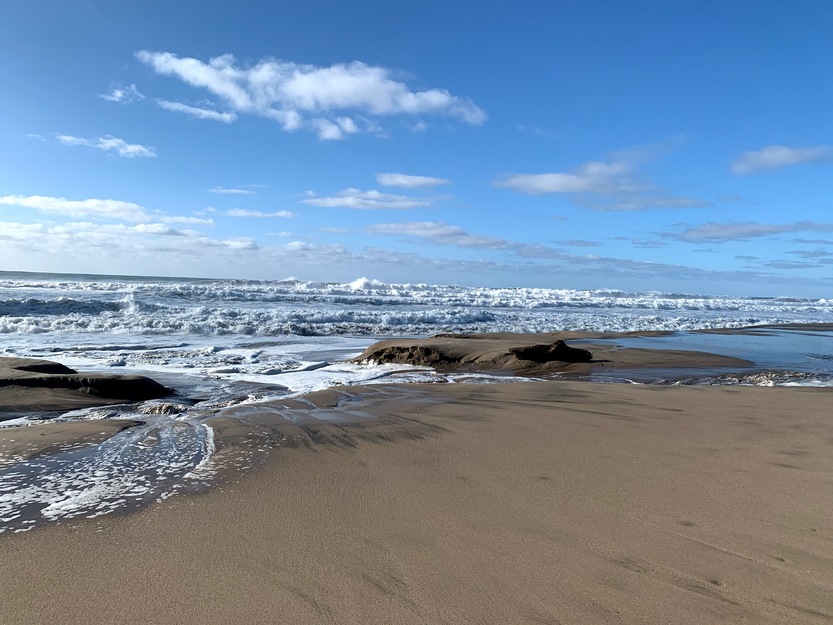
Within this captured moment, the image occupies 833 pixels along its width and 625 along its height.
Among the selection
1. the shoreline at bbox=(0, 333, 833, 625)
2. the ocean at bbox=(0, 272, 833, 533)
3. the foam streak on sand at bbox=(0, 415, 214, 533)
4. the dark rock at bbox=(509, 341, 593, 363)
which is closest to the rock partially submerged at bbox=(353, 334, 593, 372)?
→ the dark rock at bbox=(509, 341, 593, 363)

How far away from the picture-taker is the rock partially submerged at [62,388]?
5.32 metres

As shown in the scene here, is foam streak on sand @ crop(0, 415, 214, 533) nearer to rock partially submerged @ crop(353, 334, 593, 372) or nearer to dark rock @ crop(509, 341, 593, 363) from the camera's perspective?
rock partially submerged @ crop(353, 334, 593, 372)

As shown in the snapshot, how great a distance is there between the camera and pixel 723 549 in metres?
2.24

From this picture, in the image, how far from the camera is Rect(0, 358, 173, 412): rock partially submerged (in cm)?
532

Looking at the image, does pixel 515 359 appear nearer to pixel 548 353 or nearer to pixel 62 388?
pixel 548 353

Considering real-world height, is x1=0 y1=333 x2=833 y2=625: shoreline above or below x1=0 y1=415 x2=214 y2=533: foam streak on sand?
above

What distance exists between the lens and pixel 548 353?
942 centimetres

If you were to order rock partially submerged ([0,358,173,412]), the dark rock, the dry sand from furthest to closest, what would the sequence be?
the dark rock < rock partially submerged ([0,358,173,412]) < the dry sand

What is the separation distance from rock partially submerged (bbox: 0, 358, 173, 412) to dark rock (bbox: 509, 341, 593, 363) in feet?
18.5

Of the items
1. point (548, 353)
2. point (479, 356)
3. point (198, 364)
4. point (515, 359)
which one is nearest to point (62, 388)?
point (198, 364)

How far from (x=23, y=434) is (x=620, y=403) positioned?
529 centimetres

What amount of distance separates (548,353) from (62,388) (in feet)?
23.3

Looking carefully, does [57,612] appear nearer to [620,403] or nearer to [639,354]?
[620,403]

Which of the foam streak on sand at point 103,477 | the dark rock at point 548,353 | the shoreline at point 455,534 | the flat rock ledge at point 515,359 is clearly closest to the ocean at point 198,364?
the foam streak on sand at point 103,477
